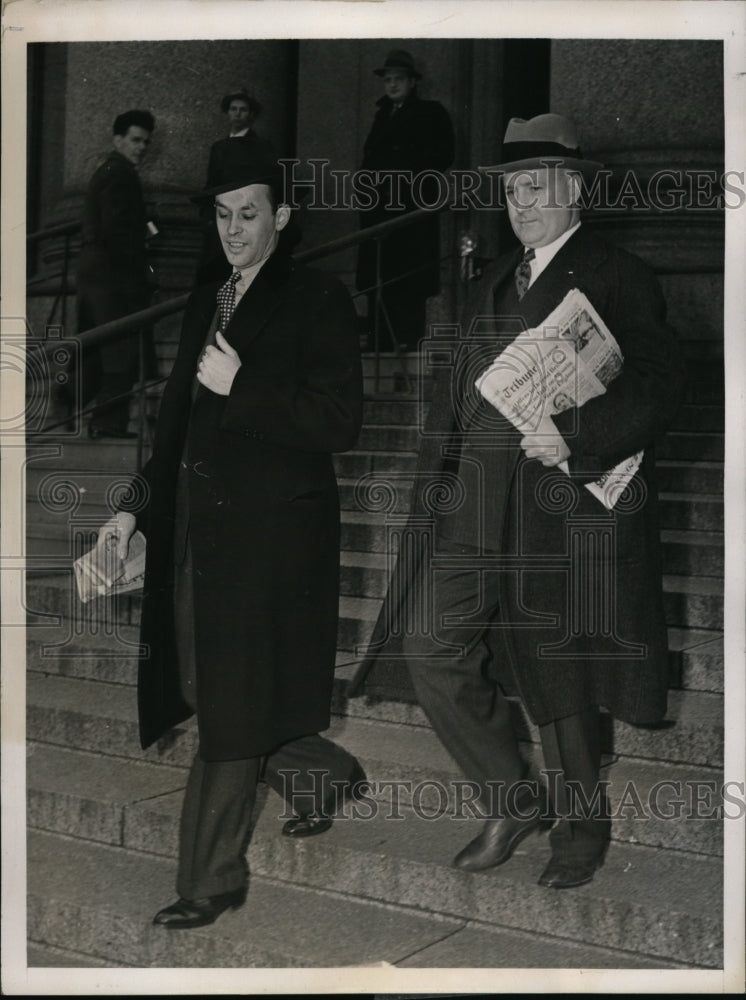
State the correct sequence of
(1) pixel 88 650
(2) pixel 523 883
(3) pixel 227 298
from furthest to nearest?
(1) pixel 88 650
(3) pixel 227 298
(2) pixel 523 883

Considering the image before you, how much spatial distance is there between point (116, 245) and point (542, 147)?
4.96ft

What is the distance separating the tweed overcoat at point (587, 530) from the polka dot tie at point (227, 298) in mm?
833

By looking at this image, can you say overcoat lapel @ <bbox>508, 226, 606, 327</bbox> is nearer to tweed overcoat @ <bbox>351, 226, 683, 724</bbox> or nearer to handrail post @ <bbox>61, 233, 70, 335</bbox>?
tweed overcoat @ <bbox>351, 226, 683, 724</bbox>

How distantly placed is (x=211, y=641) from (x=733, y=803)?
174 centimetres

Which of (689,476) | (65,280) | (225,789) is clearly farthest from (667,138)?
(225,789)

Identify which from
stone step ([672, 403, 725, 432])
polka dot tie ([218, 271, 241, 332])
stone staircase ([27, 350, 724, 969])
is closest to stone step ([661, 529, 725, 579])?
stone staircase ([27, 350, 724, 969])

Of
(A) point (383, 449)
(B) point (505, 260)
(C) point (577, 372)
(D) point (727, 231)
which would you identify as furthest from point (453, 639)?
(D) point (727, 231)

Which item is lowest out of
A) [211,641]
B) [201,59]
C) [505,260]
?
[211,641]

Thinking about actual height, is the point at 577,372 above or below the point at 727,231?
below

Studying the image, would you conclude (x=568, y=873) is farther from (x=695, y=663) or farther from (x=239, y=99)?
(x=239, y=99)

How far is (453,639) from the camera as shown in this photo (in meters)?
4.00

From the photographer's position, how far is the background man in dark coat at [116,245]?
4.34 meters

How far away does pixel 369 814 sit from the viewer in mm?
4094

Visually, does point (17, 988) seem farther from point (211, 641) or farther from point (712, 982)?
point (712, 982)
